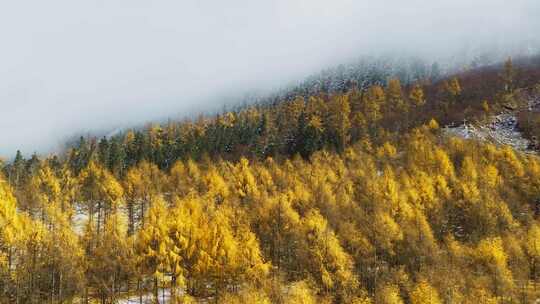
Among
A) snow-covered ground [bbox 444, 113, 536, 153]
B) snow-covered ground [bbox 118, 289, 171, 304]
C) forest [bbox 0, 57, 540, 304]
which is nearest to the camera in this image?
snow-covered ground [bbox 118, 289, 171, 304]

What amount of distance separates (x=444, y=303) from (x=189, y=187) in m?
65.5

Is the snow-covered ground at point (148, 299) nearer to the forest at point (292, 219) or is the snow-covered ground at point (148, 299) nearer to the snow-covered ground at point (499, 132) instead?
the forest at point (292, 219)

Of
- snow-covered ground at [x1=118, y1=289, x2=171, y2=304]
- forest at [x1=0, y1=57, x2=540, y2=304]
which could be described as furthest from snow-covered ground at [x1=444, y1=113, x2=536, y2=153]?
snow-covered ground at [x1=118, y1=289, x2=171, y2=304]

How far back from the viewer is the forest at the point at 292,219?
212ft

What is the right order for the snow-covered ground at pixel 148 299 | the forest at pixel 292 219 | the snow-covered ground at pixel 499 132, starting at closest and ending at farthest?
1. the snow-covered ground at pixel 148 299
2. the forest at pixel 292 219
3. the snow-covered ground at pixel 499 132

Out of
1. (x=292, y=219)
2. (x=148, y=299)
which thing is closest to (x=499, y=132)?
(x=292, y=219)

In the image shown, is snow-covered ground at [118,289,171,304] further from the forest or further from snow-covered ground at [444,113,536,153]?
snow-covered ground at [444,113,536,153]

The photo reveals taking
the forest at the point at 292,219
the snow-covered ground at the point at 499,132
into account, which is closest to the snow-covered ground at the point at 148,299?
the forest at the point at 292,219

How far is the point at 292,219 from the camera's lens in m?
81.3

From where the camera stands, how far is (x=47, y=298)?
2510 inches

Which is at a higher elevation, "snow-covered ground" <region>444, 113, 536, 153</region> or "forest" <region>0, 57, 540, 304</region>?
"snow-covered ground" <region>444, 113, 536, 153</region>

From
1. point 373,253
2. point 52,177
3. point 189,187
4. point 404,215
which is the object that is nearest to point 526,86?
point 404,215

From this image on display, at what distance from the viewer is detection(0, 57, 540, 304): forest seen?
64.6m

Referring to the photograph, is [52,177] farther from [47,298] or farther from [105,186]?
[47,298]
